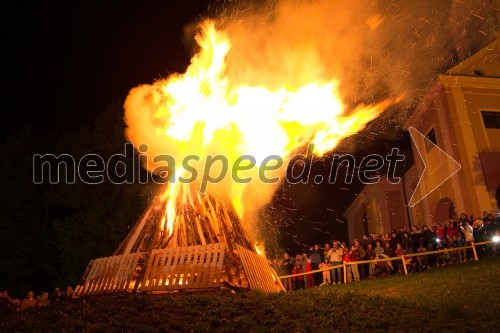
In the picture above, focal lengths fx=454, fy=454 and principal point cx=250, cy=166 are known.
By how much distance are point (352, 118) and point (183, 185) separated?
560cm

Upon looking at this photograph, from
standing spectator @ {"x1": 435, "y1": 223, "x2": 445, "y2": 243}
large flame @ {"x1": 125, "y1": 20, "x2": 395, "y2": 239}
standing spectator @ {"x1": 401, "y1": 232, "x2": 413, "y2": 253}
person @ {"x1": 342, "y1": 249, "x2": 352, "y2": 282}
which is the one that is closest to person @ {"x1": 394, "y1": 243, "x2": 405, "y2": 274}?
standing spectator @ {"x1": 401, "y1": 232, "x2": 413, "y2": 253}

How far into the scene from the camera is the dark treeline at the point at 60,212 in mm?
23531

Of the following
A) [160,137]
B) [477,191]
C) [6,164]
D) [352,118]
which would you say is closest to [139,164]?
[6,164]

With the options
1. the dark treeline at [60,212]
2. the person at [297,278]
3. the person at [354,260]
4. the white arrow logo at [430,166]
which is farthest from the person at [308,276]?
the dark treeline at [60,212]

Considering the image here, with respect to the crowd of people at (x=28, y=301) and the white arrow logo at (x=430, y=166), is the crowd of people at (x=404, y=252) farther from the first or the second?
the crowd of people at (x=28, y=301)

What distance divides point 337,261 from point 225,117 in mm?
6117

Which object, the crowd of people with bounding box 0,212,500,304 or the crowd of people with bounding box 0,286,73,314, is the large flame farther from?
the crowd of people with bounding box 0,286,73,314

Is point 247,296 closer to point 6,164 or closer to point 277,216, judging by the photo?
point 6,164

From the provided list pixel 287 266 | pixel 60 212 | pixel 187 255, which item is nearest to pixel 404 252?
pixel 287 266

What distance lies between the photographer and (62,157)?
2683 cm

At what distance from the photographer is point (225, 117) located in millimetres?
13211

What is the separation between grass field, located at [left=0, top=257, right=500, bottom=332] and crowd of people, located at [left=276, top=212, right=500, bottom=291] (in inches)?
165

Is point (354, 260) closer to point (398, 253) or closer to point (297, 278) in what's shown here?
point (398, 253)

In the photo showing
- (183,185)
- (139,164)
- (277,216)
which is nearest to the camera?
(183,185)
